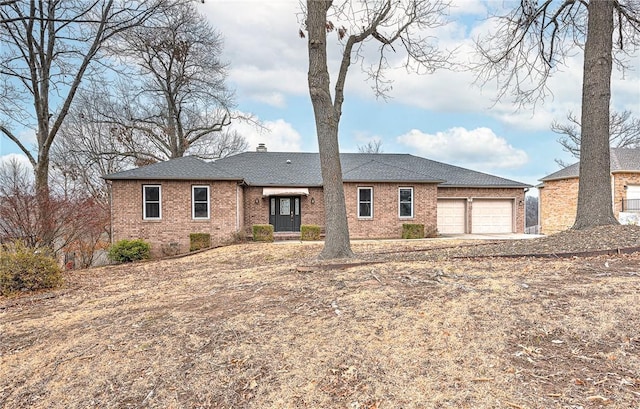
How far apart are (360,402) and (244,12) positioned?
10.8 m

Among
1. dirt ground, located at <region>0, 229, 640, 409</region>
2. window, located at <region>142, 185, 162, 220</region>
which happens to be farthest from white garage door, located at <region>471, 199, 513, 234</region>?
window, located at <region>142, 185, 162, 220</region>

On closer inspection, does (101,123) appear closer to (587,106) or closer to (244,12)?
(244,12)

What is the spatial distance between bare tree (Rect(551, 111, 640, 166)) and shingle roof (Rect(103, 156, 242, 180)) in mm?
28295

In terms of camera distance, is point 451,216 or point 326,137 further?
point 451,216

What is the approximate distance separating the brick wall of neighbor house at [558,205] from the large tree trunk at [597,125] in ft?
44.8

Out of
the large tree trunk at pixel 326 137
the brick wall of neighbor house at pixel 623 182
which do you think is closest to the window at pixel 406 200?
the large tree trunk at pixel 326 137

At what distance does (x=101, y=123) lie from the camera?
23.1 meters

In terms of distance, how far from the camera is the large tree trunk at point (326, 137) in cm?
748

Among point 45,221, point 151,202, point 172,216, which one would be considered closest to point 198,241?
point 172,216

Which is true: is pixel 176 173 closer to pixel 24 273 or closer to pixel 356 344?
pixel 24 273

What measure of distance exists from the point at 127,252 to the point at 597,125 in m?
13.5

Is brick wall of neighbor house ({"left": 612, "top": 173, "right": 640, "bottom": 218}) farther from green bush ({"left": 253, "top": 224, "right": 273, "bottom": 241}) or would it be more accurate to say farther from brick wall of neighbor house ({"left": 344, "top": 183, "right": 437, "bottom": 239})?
green bush ({"left": 253, "top": 224, "right": 273, "bottom": 241})

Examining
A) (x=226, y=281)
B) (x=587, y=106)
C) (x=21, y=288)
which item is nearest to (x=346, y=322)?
(x=226, y=281)

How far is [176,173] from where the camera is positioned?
14.8 m
